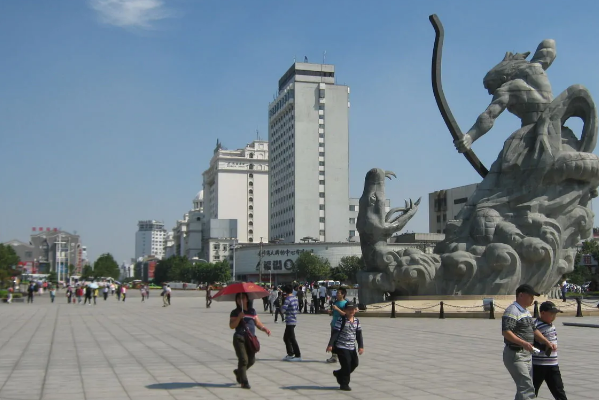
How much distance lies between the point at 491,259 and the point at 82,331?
1350 cm

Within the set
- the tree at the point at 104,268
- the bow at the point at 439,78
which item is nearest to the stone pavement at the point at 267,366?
the bow at the point at 439,78

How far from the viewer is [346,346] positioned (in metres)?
9.67

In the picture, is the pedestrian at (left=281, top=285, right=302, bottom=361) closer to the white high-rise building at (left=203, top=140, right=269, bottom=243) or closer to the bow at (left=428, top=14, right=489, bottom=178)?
the bow at (left=428, top=14, right=489, bottom=178)

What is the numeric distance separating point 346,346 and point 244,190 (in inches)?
4564

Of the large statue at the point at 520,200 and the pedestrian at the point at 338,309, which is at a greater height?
the large statue at the point at 520,200

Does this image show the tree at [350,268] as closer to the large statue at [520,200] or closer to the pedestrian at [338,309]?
the large statue at [520,200]

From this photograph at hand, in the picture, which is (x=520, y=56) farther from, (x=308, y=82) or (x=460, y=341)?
(x=308, y=82)

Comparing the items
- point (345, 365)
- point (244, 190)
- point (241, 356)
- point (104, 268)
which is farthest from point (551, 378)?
point (104, 268)

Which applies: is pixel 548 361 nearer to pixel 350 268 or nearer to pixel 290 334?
pixel 290 334

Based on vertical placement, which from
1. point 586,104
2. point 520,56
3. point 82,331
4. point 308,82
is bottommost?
point 82,331

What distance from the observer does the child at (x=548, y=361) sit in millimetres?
7336

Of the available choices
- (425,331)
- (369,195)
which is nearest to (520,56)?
(369,195)

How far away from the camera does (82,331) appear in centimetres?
1989

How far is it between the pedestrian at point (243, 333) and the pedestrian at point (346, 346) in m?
1.02
